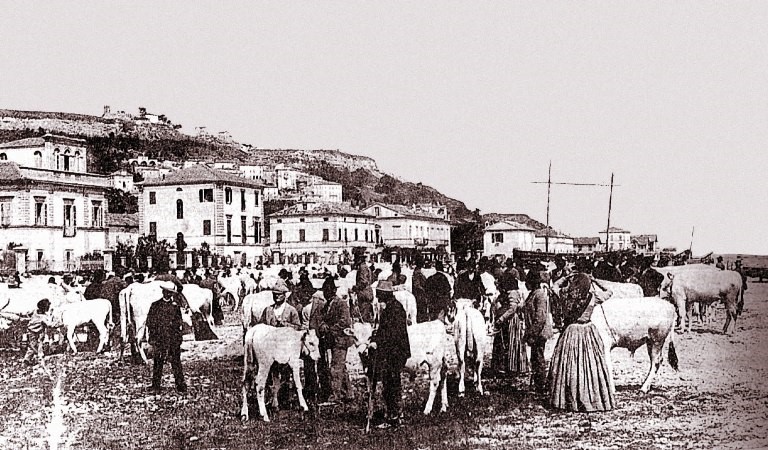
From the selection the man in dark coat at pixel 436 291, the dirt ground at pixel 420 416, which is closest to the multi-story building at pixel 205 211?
the man in dark coat at pixel 436 291

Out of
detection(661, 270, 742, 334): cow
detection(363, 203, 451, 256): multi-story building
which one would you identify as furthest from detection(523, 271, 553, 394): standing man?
detection(363, 203, 451, 256): multi-story building

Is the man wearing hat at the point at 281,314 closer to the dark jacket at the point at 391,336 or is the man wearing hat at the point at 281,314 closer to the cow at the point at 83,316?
the dark jacket at the point at 391,336

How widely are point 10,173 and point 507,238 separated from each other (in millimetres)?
38933

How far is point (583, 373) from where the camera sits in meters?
6.54

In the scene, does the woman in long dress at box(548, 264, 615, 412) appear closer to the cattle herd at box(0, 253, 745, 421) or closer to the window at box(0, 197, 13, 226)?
the cattle herd at box(0, 253, 745, 421)

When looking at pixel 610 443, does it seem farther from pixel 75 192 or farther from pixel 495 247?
pixel 495 247

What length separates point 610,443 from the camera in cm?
580

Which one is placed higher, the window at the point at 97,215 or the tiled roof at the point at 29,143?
the tiled roof at the point at 29,143

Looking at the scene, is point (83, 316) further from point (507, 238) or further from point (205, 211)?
point (507, 238)

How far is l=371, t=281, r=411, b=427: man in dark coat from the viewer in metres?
6.48

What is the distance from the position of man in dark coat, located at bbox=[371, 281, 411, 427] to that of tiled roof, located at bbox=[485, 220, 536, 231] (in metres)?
50.9

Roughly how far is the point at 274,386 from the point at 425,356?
5.18 feet

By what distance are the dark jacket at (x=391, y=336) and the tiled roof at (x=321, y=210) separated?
36567 millimetres

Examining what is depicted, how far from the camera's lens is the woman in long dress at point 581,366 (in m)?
6.53
